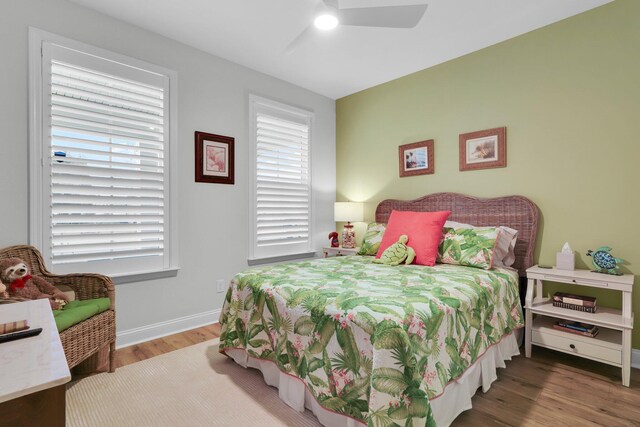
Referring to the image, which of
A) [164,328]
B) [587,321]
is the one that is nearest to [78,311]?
[164,328]

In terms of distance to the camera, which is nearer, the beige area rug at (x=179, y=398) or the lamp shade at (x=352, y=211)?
the beige area rug at (x=179, y=398)

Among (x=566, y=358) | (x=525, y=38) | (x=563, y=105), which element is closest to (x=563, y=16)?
(x=525, y=38)

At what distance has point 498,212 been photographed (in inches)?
120

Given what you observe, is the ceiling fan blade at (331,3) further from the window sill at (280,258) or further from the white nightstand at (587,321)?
the window sill at (280,258)

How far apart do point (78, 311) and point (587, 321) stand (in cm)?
334

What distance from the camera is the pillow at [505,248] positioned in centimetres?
279

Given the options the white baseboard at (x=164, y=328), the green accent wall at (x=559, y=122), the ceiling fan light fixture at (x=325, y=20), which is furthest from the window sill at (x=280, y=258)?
the ceiling fan light fixture at (x=325, y=20)

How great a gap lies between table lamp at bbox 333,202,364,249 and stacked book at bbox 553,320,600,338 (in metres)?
2.20

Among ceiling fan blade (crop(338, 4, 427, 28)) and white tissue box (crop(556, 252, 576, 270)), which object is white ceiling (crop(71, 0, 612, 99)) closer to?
ceiling fan blade (crop(338, 4, 427, 28))

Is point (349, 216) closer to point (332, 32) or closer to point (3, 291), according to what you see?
point (332, 32)

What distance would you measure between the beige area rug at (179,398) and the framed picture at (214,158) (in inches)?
68.1

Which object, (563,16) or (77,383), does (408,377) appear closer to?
(77,383)

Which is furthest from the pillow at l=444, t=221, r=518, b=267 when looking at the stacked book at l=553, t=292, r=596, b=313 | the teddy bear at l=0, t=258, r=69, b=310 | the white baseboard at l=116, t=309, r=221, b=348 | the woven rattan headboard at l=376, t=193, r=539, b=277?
the teddy bear at l=0, t=258, r=69, b=310

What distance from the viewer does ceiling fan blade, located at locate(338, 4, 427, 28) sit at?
2312 mm
